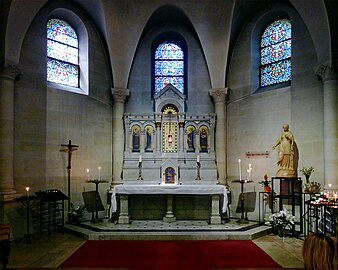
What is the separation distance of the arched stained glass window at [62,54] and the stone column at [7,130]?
7.46 feet

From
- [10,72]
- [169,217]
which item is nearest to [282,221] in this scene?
[169,217]

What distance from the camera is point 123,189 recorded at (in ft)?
38.8

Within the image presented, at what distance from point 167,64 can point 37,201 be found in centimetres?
752

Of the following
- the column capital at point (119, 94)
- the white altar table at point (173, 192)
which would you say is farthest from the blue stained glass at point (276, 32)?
the white altar table at point (173, 192)

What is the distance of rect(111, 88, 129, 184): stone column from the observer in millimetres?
13906

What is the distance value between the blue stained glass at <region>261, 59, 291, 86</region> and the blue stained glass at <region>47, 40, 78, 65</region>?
7.32 metres

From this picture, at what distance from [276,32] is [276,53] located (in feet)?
2.63

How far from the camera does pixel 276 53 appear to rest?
13.3 meters

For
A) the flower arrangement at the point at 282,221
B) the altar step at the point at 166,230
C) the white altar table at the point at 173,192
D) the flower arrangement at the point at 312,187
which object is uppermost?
the flower arrangement at the point at 312,187

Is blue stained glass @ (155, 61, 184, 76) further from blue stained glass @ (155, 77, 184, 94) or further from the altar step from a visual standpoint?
the altar step

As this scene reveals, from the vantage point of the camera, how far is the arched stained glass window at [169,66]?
14.9 m

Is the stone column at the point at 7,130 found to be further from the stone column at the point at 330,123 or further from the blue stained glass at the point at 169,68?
the stone column at the point at 330,123

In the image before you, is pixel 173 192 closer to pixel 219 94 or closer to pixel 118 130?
pixel 118 130

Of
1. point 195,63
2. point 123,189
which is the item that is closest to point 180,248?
point 123,189
